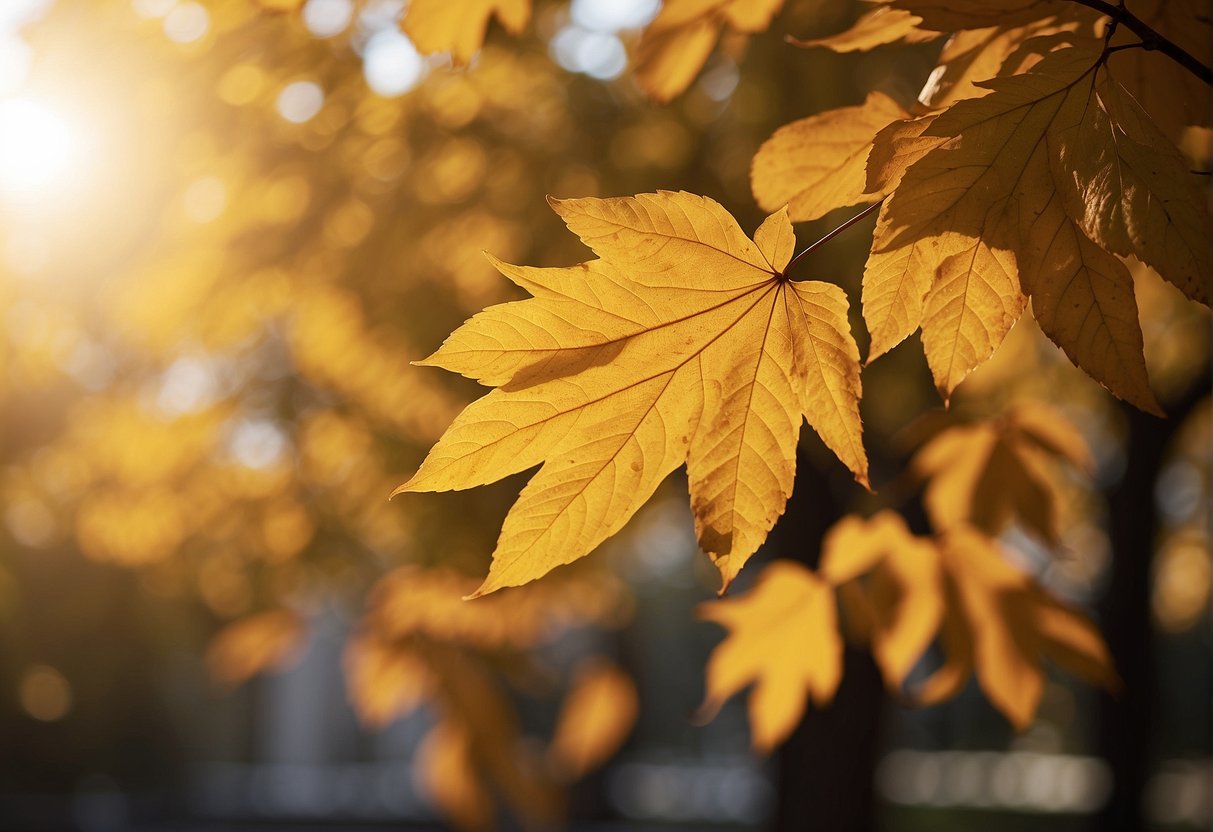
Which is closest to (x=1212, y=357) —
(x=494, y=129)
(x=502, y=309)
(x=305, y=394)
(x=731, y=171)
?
(x=731, y=171)

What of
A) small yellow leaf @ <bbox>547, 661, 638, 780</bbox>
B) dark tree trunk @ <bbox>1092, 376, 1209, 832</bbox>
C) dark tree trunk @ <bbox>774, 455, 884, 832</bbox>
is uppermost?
small yellow leaf @ <bbox>547, 661, 638, 780</bbox>

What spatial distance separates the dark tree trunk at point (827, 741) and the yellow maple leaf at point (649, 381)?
10.9 feet

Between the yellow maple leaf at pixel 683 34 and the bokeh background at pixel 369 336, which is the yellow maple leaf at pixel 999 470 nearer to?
the bokeh background at pixel 369 336

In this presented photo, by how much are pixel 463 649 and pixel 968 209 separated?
2.06 meters

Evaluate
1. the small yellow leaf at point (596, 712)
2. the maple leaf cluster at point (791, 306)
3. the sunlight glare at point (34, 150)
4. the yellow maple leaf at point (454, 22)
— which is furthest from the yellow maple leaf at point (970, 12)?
the small yellow leaf at point (596, 712)

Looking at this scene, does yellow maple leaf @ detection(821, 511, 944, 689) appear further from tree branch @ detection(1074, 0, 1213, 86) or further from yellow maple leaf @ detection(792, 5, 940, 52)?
tree branch @ detection(1074, 0, 1213, 86)

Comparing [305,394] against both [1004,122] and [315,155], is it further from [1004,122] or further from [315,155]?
[1004,122]

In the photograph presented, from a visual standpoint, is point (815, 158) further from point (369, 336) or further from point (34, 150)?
point (369, 336)

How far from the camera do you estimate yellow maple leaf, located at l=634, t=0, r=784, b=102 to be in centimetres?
108

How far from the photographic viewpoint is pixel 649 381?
721 mm

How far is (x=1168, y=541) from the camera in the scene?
7840 millimetres

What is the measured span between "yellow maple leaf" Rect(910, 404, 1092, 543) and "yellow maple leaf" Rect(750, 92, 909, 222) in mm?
693

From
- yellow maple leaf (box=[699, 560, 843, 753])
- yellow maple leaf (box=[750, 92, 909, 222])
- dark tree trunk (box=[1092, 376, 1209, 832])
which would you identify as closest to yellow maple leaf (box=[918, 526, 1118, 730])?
yellow maple leaf (box=[699, 560, 843, 753])

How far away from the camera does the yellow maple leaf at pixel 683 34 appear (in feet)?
3.53
